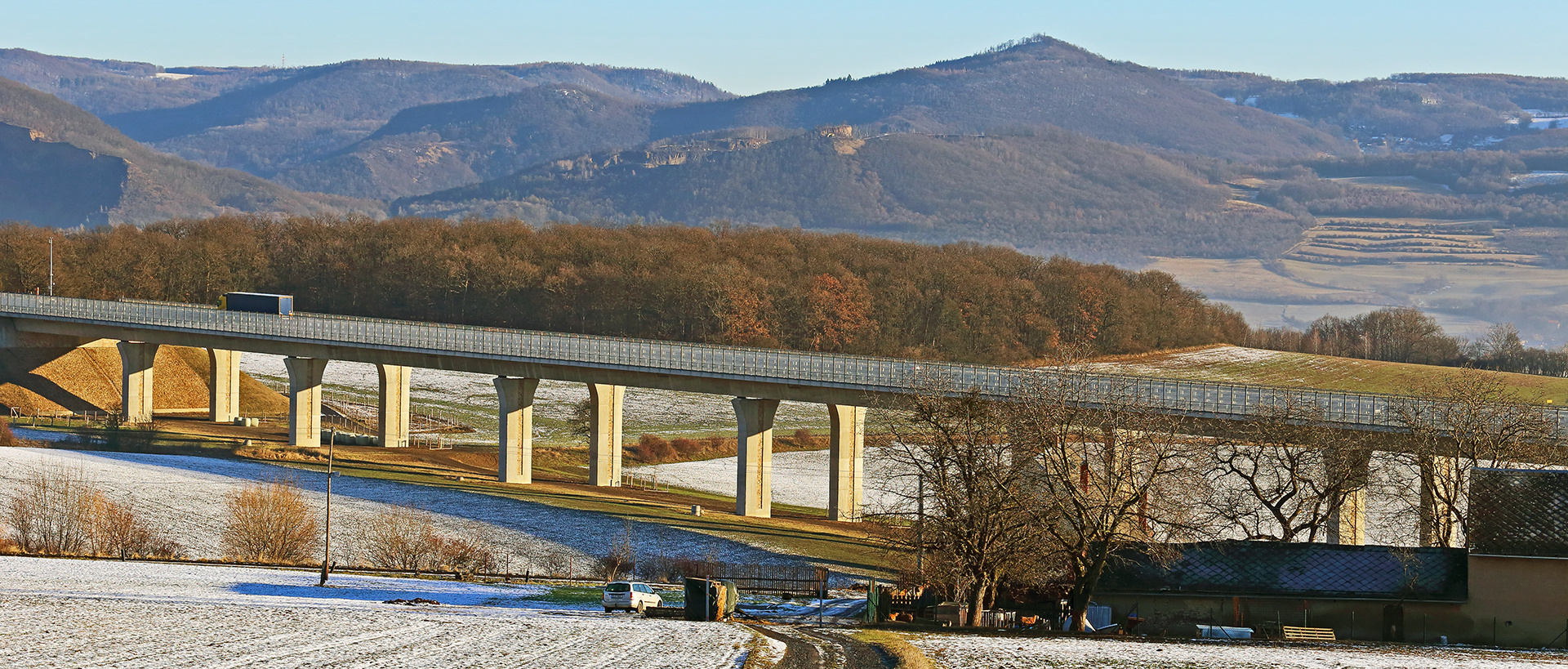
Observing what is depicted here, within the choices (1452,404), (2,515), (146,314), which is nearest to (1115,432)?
(1452,404)

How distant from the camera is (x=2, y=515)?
234 ft

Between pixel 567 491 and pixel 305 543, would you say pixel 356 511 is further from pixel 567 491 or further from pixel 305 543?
pixel 567 491

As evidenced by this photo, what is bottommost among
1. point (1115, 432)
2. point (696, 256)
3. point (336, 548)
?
point (336, 548)

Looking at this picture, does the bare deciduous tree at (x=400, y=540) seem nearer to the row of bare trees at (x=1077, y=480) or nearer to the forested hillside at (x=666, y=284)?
the row of bare trees at (x=1077, y=480)

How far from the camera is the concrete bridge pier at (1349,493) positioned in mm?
62688

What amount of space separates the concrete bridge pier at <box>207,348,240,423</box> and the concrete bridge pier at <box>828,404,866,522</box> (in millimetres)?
58818

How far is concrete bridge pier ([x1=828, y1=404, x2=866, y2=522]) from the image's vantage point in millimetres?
88312

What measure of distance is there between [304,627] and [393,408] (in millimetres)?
69930

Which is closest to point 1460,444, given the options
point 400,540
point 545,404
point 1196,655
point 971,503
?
point 971,503

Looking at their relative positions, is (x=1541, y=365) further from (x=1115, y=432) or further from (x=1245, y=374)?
(x=1115, y=432)

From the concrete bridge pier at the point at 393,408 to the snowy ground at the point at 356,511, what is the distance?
16098 millimetres

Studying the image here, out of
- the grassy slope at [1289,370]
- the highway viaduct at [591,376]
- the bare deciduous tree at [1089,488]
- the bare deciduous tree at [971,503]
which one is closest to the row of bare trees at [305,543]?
the bare deciduous tree at [971,503]

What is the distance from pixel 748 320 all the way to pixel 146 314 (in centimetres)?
5651

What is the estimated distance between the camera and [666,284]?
15375cm
